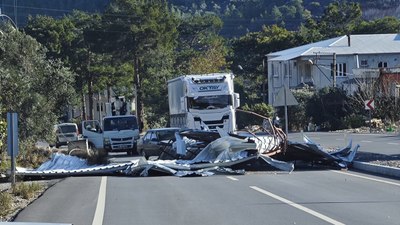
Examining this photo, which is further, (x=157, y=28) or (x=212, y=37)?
(x=212, y=37)

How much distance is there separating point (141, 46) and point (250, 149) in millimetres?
45772

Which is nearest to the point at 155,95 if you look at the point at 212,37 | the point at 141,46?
the point at 141,46

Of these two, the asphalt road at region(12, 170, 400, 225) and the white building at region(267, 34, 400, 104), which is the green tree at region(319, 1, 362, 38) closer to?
the white building at region(267, 34, 400, 104)

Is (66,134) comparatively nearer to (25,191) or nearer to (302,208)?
(25,191)

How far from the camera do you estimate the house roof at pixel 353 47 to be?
71.9 m

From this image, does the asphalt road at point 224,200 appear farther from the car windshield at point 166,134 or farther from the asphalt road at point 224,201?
the car windshield at point 166,134

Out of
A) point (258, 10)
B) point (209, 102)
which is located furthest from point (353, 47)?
point (258, 10)

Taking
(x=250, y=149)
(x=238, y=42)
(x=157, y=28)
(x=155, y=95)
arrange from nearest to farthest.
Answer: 1. (x=250, y=149)
2. (x=157, y=28)
3. (x=155, y=95)
4. (x=238, y=42)

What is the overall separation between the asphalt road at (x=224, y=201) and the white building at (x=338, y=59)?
49592mm

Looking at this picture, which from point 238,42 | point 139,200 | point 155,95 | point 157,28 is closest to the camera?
point 139,200

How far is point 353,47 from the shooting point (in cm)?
7369

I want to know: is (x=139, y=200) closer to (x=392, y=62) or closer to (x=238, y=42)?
(x=392, y=62)

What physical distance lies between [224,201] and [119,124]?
88.3 feet

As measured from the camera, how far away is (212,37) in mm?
107125
